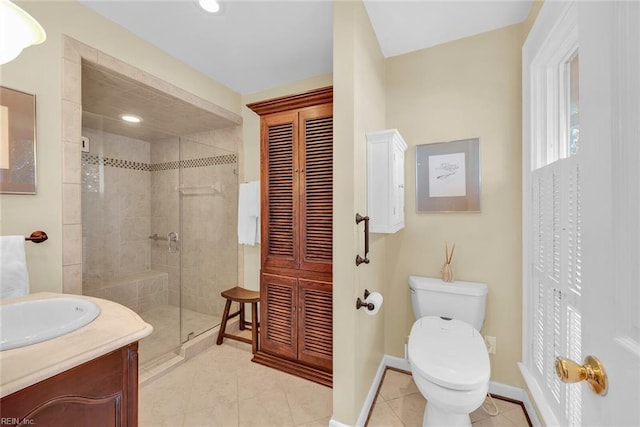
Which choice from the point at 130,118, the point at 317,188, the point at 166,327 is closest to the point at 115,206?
the point at 130,118

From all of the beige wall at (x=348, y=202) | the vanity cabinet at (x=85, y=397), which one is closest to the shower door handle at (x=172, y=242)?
the vanity cabinet at (x=85, y=397)

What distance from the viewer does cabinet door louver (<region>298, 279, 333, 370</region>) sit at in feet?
5.97

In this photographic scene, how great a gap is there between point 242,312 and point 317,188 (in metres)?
1.64

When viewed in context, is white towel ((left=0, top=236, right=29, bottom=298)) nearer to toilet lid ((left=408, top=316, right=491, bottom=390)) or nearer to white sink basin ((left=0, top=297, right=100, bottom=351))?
white sink basin ((left=0, top=297, right=100, bottom=351))

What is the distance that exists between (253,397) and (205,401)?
0.31 m

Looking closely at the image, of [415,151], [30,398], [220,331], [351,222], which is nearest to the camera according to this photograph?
[30,398]

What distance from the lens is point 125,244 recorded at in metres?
2.64

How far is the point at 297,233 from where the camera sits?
1.89 metres

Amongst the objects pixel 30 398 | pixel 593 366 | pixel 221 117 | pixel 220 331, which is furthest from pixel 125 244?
pixel 593 366

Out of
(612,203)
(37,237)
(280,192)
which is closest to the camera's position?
(612,203)

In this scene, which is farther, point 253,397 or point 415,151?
point 415,151

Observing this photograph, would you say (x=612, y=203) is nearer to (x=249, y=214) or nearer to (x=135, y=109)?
(x=249, y=214)

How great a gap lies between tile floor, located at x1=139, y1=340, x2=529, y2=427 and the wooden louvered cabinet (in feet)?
0.51

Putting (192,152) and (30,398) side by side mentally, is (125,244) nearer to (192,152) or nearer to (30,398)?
(192,152)
